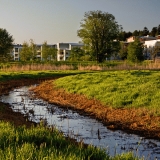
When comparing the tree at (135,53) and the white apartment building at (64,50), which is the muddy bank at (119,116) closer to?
the tree at (135,53)

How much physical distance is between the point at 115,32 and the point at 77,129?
55.2 m

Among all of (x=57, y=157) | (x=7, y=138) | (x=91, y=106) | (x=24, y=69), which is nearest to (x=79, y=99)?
(x=91, y=106)

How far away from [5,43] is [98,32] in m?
22.7

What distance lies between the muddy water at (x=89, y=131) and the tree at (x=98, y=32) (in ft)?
154

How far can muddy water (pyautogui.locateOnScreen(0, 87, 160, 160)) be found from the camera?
8977 mm

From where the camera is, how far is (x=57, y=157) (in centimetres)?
571

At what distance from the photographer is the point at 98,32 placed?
208ft

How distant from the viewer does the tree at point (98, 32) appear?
63.1 metres

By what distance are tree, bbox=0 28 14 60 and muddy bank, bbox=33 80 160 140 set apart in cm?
5413

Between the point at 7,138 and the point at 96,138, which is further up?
the point at 7,138

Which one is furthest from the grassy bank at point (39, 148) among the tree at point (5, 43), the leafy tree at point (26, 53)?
the leafy tree at point (26, 53)

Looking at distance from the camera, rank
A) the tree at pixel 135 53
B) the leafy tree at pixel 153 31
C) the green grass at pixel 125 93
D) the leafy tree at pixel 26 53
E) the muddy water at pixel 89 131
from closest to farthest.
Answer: the muddy water at pixel 89 131 → the green grass at pixel 125 93 → the tree at pixel 135 53 → the leafy tree at pixel 26 53 → the leafy tree at pixel 153 31

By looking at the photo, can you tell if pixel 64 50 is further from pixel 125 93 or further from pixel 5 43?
pixel 125 93

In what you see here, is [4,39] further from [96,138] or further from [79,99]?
[96,138]
